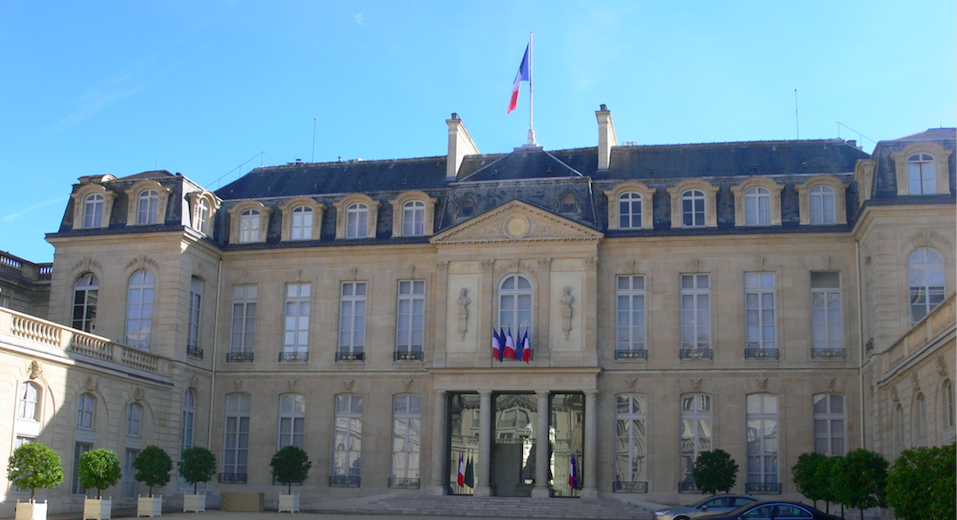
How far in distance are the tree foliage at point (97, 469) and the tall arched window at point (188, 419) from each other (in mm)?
6112

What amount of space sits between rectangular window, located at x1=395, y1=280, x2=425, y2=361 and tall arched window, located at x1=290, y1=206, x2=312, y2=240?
3.70m

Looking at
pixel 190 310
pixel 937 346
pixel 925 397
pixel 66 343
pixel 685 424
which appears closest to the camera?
pixel 937 346

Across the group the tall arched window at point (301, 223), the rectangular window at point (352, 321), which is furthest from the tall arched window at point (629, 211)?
the tall arched window at point (301, 223)

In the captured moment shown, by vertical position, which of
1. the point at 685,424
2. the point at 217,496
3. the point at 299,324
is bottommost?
the point at 217,496

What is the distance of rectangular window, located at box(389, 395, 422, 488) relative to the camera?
32594 millimetres

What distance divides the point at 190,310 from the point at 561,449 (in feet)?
39.7

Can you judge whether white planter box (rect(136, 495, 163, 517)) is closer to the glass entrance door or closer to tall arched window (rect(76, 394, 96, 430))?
tall arched window (rect(76, 394, 96, 430))

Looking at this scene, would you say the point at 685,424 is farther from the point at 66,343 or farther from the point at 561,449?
the point at 66,343

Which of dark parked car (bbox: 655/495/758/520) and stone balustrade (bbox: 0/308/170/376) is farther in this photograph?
stone balustrade (bbox: 0/308/170/376)

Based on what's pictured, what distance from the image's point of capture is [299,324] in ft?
113

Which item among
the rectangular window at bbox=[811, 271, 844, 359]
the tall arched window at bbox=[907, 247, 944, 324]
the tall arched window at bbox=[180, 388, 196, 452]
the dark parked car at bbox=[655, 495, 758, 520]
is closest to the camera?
the dark parked car at bbox=[655, 495, 758, 520]

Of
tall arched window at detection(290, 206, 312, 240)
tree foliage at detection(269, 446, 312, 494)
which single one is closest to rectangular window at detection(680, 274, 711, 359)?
tree foliage at detection(269, 446, 312, 494)

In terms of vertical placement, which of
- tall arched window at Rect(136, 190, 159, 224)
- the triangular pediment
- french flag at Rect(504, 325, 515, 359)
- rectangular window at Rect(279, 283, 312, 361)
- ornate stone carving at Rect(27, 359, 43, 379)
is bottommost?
ornate stone carving at Rect(27, 359, 43, 379)

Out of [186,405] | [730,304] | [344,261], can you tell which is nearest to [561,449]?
[730,304]
